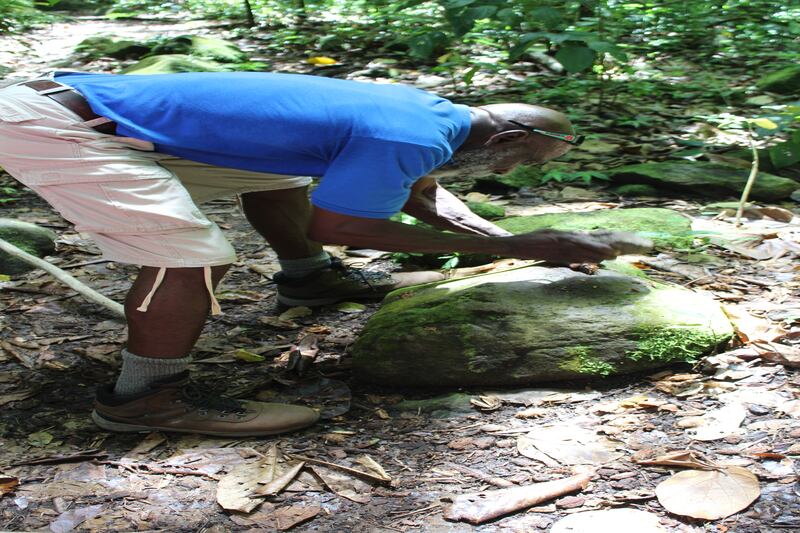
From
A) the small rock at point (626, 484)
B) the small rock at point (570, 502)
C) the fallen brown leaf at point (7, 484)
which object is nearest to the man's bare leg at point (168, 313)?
the fallen brown leaf at point (7, 484)

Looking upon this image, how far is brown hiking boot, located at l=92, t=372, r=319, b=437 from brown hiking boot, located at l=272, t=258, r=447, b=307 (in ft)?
3.35

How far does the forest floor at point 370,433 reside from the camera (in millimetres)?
2254

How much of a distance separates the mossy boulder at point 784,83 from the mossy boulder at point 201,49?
4701 millimetres

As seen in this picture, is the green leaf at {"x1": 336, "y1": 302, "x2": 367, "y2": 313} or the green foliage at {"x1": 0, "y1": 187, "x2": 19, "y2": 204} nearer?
the green leaf at {"x1": 336, "y1": 302, "x2": 367, "y2": 313}

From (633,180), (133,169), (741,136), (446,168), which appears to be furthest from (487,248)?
(741,136)

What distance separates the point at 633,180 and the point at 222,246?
316 cm

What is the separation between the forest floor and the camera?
2.25 m

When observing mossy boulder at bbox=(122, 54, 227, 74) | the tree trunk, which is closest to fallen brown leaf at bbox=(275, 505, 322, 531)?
mossy boulder at bbox=(122, 54, 227, 74)

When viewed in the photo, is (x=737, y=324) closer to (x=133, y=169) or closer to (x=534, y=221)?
(x=534, y=221)

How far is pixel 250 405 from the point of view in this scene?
277cm

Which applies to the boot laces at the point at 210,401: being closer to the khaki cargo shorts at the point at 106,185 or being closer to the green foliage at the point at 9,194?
the khaki cargo shorts at the point at 106,185

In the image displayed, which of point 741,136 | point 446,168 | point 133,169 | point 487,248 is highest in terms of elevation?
point 133,169

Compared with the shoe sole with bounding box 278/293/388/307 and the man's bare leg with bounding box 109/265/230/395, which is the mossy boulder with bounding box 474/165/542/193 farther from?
the man's bare leg with bounding box 109/265/230/395

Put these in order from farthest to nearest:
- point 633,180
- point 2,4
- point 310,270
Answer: point 2,4, point 633,180, point 310,270
